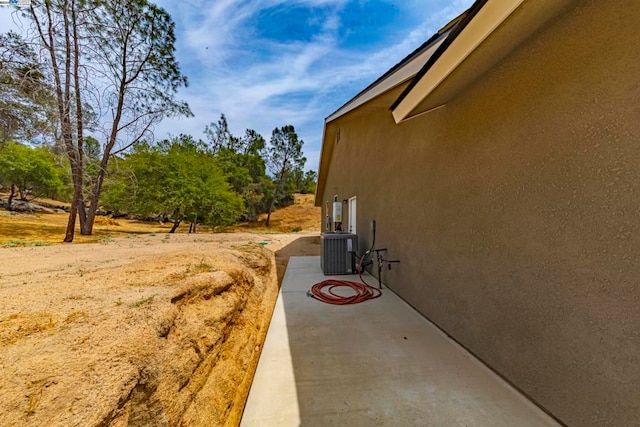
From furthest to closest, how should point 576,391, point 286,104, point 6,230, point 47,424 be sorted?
point 286,104 < point 6,230 < point 576,391 < point 47,424

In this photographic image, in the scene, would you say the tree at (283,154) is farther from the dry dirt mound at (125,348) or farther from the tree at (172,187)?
the dry dirt mound at (125,348)

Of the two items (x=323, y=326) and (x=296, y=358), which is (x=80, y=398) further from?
(x=323, y=326)

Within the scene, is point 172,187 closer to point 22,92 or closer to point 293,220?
point 22,92

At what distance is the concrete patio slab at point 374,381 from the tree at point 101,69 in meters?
10.2

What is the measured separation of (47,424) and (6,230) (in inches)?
590

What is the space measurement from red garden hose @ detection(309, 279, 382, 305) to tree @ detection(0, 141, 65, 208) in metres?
23.9

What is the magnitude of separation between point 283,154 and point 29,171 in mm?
22042

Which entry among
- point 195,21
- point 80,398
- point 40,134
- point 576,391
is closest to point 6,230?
point 40,134

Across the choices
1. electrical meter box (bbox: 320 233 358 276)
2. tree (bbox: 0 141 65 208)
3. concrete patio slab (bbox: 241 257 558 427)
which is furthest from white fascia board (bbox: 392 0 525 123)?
tree (bbox: 0 141 65 208)

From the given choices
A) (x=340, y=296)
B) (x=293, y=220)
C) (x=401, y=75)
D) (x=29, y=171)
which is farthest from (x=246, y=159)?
(x=401, y=75)

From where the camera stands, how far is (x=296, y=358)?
243cm

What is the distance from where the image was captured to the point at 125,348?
1.76m

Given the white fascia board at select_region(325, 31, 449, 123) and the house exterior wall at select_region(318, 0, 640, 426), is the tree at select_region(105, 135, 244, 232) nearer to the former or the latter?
the white fascia board at select_region(325, 31, 449, 123)

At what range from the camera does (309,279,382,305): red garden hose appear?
12.9 ft
